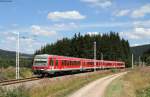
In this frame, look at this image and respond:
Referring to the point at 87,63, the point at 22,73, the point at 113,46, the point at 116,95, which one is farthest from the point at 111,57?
the point at 116,95

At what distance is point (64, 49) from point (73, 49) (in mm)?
3603

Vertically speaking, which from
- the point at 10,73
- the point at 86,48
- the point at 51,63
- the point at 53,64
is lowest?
the point at 10,73

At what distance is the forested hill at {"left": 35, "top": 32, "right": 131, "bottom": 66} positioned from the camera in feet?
504

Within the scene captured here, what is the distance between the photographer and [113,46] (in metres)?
165

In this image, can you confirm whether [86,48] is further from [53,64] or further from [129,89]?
[129,89]

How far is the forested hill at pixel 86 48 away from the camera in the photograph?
154 meters

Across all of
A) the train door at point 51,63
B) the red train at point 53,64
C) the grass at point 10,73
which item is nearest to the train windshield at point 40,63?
the red train at point 53,64

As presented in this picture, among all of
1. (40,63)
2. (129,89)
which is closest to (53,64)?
(40,63)

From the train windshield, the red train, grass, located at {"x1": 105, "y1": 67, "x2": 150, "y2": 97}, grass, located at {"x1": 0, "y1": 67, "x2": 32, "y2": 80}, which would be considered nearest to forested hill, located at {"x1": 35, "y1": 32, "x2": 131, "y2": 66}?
the red train

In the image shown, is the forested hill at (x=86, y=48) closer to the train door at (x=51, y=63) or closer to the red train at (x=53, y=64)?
the red train at (x=53, y=64)

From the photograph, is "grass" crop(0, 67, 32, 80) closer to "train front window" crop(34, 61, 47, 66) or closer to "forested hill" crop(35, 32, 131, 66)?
"train front window" crop(34, 61, 47, 66)

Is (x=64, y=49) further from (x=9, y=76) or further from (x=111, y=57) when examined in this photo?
(x=9, y=76)

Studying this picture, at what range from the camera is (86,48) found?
155625 mm

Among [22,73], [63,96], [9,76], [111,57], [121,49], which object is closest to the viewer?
[63,96]
